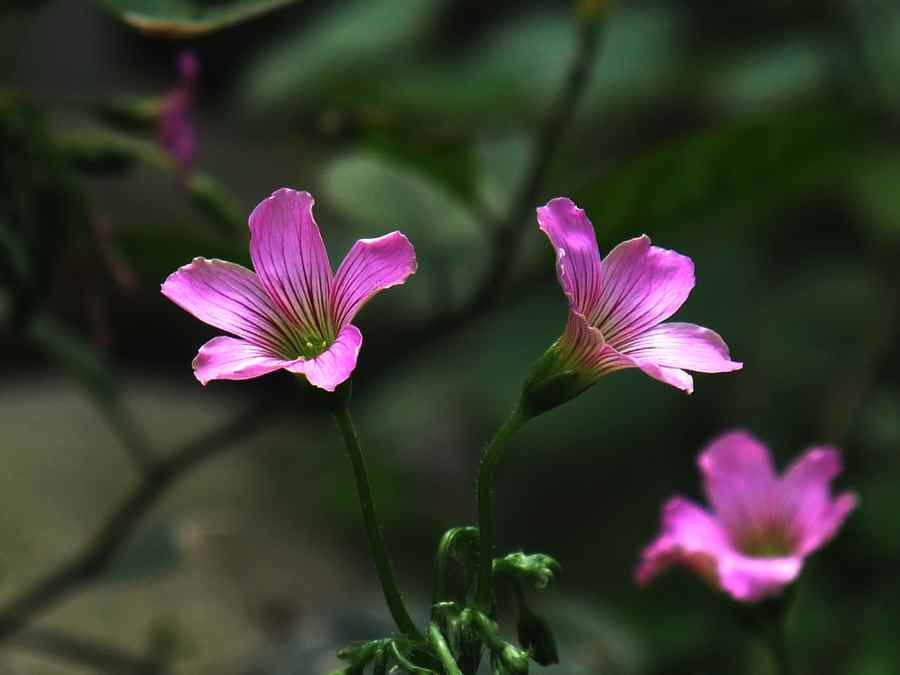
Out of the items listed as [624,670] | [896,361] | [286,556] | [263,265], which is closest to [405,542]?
[286,556]

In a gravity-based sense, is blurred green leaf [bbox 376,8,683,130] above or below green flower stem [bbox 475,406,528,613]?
above

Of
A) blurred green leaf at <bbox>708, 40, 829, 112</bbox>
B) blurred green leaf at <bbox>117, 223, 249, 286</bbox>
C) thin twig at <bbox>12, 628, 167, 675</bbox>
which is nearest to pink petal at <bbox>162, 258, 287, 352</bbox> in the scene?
blurred green leaf at <bbox>117, 223, 249, 286</bbox>

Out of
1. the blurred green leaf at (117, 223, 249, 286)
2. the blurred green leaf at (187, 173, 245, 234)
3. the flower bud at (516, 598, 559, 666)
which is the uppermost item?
the blurred green leaf at (117, 223, 249, 286)

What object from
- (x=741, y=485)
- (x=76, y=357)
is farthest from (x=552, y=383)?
(x=76, y=357)

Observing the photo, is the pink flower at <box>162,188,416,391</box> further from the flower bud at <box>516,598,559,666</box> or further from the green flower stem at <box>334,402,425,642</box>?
the flower bud at <box>516,598,559,666</box>

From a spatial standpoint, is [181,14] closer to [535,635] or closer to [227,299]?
[227,299]

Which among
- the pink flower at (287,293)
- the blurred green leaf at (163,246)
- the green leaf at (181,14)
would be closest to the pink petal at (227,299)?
the pink flower at (287,293)
